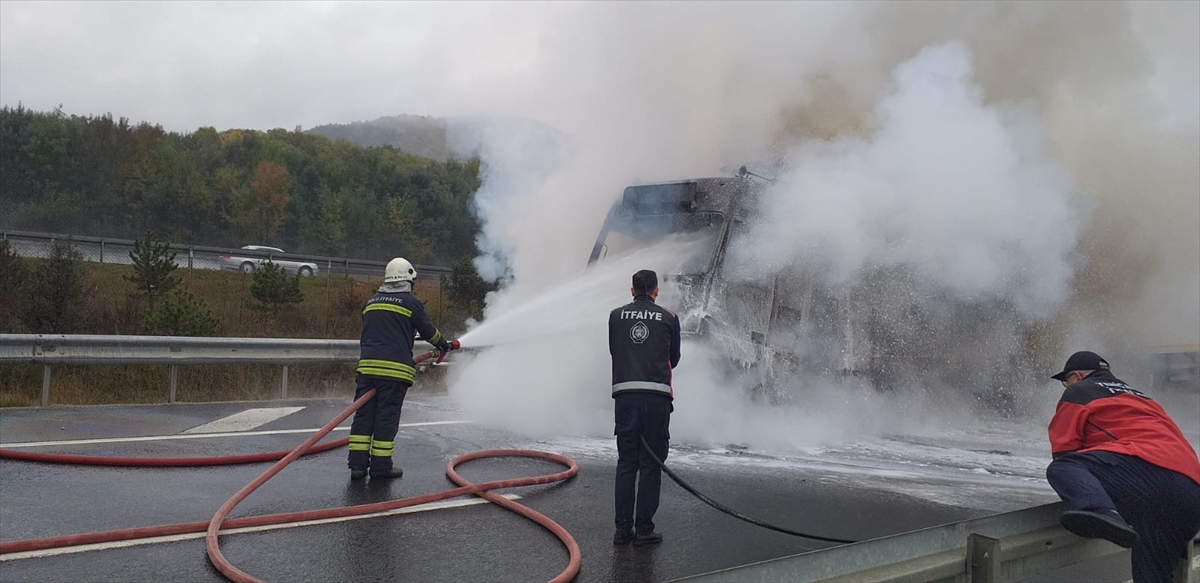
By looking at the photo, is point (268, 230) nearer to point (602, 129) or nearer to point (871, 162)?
point (602, 129)

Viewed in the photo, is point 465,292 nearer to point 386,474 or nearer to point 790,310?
point 790,310

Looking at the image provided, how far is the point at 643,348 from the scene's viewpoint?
4648 millimetres

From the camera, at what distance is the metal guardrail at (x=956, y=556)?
256cm

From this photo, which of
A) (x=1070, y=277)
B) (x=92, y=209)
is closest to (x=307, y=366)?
(x=1070, y=277)

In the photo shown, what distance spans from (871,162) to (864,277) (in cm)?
119

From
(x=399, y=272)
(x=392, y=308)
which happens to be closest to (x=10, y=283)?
(x=399, y=272)

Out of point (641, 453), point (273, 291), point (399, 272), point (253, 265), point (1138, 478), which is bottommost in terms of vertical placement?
point (641, 453)

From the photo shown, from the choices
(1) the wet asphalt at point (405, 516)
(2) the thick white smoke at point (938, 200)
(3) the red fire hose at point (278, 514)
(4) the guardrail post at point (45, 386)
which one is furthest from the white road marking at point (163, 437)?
(2) the thick white smoke at point (938, 200)

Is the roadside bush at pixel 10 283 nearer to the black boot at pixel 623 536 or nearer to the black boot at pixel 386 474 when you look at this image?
the black boot at pixel 386 474

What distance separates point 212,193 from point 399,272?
38912 millimetres

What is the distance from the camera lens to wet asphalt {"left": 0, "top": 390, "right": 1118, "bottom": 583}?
392 cm

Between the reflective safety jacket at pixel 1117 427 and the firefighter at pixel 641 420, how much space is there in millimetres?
1984

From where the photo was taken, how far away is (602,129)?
397 inches

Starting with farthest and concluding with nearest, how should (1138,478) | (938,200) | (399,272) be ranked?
1. (938,200)
2. (399,272)
3. (1138,478)
